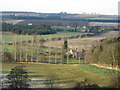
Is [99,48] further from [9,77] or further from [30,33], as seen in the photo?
[30,33]

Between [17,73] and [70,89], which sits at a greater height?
[17,73]

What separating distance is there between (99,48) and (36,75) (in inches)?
144

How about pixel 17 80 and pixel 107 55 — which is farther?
pixel 107 55

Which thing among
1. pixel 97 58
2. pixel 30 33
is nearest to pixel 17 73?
pixel 97 58

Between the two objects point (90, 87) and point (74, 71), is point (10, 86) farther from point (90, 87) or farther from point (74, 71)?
point (74, 71)

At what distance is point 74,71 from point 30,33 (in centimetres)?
1352

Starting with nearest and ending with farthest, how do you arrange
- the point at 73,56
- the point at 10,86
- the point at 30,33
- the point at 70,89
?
the point at 10,86
the point at 70,89
the point at 73,56
the point at 30,33

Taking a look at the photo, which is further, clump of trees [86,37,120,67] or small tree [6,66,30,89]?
clump of trees [86,37,120,67]

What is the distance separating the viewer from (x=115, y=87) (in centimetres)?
652

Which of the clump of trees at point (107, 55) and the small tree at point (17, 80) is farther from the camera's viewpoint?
the clump of trees at point (107, 55)

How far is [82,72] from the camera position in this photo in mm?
10047

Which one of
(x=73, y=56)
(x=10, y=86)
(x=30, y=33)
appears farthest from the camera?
(x=30, y=33)

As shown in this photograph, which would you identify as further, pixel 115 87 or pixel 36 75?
pixel 36 75

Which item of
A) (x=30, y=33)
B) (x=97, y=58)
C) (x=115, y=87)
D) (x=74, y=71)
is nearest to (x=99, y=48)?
(x=97, y=58)
